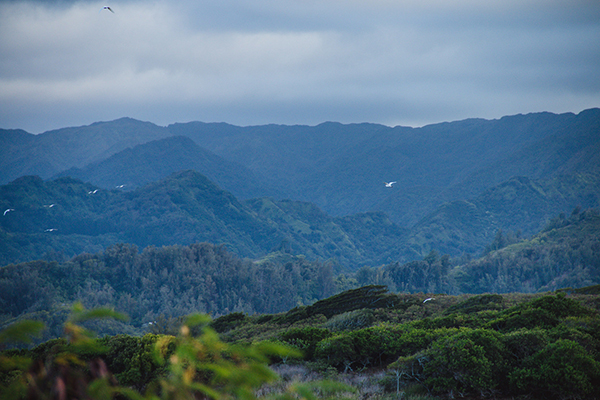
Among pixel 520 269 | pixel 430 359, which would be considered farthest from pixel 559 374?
pixel 520 269

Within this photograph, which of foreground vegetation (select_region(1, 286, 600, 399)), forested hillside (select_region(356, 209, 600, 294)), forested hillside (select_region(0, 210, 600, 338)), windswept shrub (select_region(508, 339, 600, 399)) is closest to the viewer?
windswept shrub (select_region(508, 339, 600, 399))

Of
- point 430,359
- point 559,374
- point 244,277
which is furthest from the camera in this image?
point 244,277

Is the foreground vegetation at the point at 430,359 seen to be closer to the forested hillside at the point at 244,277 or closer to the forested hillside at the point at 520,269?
the forested hillside at the point at 244,277

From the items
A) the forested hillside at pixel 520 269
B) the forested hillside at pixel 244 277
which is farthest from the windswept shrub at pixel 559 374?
the forested hillside at pixel 520 269

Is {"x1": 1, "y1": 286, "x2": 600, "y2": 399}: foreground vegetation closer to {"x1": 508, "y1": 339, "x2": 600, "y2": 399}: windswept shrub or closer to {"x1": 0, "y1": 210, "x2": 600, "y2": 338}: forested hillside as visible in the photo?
{"x1": 508, "y1": 339, "x2": 600, "y2": 399}: windswept shrub

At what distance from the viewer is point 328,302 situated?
26.6m

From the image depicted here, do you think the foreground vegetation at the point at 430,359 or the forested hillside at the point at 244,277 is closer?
the foreground vegetation at the point at 430,359

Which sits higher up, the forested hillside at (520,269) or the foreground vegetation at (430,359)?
the foreground vegetation at (430,359)

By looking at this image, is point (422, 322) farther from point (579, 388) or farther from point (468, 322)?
point (579, 388)

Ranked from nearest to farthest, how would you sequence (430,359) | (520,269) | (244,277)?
(430,359) → (520,269) → (244,277)

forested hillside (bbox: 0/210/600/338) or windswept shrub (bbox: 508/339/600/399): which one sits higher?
windswept shrub (bbox: 508/339/600/399)

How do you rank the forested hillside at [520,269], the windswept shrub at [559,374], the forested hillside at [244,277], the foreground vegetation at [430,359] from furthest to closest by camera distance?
the forested hillside at [520,269]
the forested hillside at [244,277]
the foreground vegetation at [430,359]
the windswept shrub at [559,374]

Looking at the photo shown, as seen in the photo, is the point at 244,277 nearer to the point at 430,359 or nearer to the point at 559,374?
the point at 430,359

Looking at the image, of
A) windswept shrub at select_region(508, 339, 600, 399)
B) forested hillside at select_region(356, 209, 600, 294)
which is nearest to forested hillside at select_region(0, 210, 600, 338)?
forested hillside at select_region(356, 209, 600, 294)
